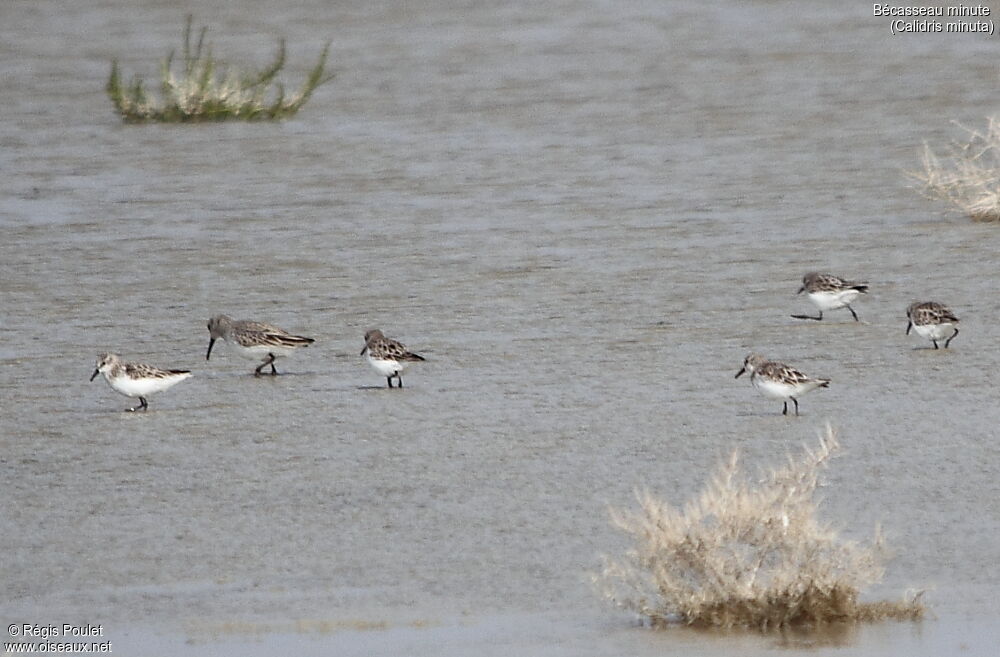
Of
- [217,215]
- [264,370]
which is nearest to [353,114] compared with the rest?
[217,215]

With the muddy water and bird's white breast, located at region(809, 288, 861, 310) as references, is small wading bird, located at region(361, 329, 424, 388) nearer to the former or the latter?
the muddy water

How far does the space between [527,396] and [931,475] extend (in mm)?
3152

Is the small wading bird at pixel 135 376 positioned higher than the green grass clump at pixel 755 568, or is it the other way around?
the small wading bird at pixel 135 376

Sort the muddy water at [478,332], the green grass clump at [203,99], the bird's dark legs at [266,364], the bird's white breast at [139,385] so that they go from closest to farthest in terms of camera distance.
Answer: the muddy water at [478,332], the bird's white breast at [139,385], the bird's dark legs at [266,364], the green grass clump at [203,99]

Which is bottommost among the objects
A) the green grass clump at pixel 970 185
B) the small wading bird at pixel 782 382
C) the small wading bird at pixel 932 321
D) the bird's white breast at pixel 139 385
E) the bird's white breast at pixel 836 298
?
the bird's white breast at pixel 139 385

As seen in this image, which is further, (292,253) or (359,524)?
(292,253)

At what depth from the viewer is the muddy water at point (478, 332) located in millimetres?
9148

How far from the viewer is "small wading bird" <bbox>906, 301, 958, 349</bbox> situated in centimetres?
1366

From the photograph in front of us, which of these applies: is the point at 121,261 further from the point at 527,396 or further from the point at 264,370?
the point at 527,396

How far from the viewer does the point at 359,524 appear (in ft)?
33.2

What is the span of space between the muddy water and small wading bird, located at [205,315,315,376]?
0.21 m
